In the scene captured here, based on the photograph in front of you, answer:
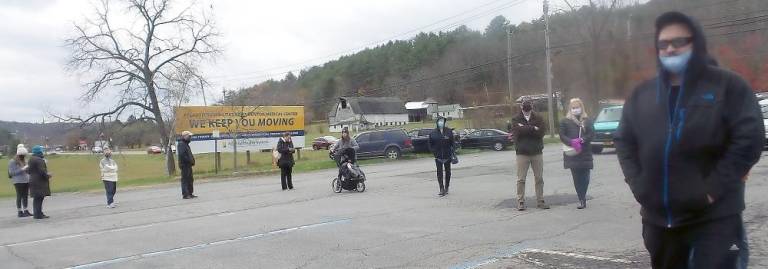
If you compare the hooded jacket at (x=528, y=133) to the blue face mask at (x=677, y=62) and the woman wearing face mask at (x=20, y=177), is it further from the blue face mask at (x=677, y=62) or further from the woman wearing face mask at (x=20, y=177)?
the woman wearing face mask at (x=20, y=177)

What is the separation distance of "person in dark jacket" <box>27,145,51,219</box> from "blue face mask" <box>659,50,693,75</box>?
523 inches

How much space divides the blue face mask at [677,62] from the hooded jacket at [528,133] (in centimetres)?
638

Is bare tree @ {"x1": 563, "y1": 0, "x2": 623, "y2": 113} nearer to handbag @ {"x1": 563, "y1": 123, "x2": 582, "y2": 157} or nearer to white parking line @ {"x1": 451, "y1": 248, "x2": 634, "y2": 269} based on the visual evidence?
handbag @ {"x1": 563, "y1": 123, "x2": 582, "y2": 157}

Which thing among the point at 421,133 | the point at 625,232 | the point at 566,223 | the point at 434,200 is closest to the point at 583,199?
the point at 566,223

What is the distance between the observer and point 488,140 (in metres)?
34.2

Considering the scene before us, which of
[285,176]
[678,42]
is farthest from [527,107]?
[285,176]

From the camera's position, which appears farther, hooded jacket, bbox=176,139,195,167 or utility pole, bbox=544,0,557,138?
hooded jacket, bbox=176,139,195,167

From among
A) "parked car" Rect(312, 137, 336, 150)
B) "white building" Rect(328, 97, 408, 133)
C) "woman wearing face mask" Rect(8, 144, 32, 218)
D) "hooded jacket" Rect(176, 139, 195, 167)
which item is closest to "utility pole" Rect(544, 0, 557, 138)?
"hooded jacket" Rect(176, 139, 195, 167)

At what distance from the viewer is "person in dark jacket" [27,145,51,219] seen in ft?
42.3

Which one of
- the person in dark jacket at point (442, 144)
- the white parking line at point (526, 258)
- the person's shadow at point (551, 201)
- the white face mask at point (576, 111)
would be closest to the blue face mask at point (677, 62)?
the white parking line at point (526, 258)

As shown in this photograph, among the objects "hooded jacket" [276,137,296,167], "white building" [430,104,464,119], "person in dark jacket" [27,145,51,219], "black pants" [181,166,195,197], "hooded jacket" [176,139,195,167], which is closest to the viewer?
"person in dark jacket" [27,145,51,219]

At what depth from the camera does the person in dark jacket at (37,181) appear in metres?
12.9

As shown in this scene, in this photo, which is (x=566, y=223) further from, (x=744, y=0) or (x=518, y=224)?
(x=744, y=0)

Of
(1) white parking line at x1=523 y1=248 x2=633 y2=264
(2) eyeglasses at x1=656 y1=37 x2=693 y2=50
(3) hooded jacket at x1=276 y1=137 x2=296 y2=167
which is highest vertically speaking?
(2) eyeglasses at x1=656 y1=37 x2=693 y2=50
